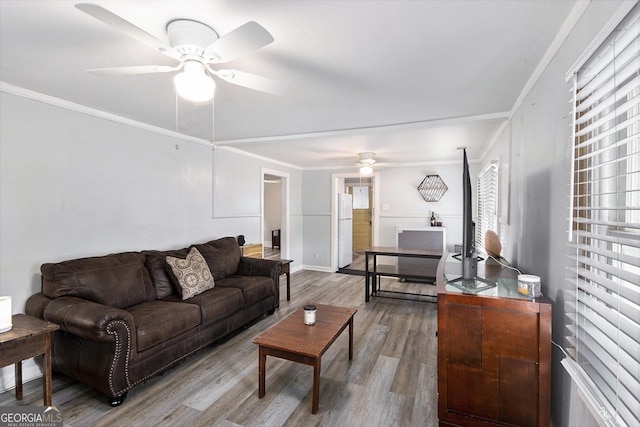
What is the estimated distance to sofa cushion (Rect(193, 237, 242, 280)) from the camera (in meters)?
3.54

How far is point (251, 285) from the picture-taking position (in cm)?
336

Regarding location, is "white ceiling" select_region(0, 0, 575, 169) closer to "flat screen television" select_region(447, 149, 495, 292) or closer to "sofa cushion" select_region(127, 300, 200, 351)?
"flat screen television" select_region(447, 149, 495, 292)

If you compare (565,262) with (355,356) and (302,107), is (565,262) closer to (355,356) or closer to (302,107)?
(355,356)

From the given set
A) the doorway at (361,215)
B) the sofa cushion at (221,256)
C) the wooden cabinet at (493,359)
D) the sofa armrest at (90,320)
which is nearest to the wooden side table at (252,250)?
the sofa cushion at (221,256)

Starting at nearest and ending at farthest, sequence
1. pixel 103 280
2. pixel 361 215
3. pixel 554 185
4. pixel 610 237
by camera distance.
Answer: pixel 610 237 → pixel 554 185 → pixel 103 280 → pixel 361 215

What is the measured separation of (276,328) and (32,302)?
1885 millimetres

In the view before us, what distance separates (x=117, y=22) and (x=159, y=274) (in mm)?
2374

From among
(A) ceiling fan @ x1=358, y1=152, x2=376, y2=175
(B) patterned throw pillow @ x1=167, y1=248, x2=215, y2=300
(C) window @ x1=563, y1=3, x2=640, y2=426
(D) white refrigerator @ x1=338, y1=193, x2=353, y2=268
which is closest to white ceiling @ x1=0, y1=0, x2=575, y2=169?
(C) window @ x1=563, y1=3, x2=640, y2=426

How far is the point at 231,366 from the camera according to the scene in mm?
2553

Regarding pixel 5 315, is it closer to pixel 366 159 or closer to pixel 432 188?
pixel 366 159

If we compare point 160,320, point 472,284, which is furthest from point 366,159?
point 160,320

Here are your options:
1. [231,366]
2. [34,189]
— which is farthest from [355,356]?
[34,189]

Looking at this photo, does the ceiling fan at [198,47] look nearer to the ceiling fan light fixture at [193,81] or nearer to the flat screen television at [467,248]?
the ceiling fan light fixture at [193,81]

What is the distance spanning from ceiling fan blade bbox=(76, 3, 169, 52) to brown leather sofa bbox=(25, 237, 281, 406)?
1.70 metres
